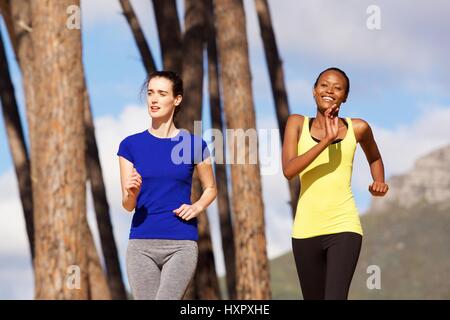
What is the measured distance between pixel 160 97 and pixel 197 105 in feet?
32.9

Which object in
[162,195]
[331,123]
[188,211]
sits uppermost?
[331,123]

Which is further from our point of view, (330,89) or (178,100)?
(330,89)

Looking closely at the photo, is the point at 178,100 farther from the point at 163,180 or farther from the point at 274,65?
the point at 274,65

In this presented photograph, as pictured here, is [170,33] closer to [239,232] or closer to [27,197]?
[239,232]

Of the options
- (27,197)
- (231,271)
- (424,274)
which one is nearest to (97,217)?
(27,197)

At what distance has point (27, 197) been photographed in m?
20.3

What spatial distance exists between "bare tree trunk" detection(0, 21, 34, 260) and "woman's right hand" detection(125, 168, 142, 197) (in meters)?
14.4

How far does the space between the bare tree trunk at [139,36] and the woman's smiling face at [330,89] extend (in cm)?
1235

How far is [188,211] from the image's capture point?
6.21 m

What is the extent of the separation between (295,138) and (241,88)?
33.9ft

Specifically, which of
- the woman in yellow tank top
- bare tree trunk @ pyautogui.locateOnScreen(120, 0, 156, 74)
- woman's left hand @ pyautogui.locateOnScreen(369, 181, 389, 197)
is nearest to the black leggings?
the woman in yellow tank top

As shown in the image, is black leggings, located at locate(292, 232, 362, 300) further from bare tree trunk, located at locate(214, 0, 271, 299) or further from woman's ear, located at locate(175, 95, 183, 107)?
bare tree trunk, located at locate(214, 0, 271, 299)

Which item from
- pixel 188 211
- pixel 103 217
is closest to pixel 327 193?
pixel 188 211

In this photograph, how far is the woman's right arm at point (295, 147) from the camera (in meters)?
6.32
